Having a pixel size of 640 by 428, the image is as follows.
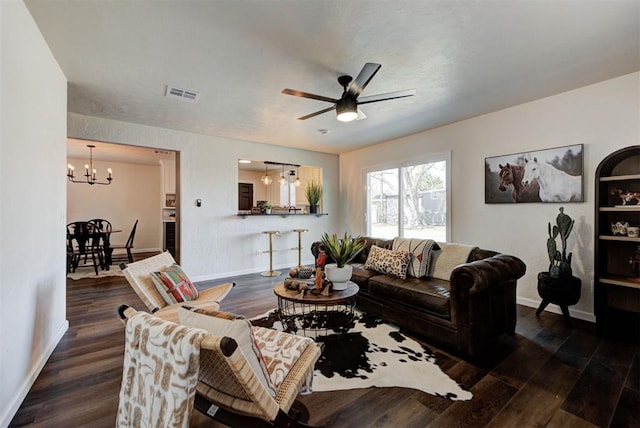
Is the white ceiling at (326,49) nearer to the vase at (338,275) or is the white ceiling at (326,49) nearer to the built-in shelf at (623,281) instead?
the vase at (338,275)

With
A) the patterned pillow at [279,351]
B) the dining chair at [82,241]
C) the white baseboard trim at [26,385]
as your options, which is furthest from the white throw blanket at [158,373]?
the dining chair at [82,241]

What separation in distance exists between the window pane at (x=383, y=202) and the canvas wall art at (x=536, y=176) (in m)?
1.76

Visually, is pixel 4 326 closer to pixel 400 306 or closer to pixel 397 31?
pixel 400 306

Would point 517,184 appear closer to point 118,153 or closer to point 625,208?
point 625,208

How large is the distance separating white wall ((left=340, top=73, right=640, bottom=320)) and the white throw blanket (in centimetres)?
405

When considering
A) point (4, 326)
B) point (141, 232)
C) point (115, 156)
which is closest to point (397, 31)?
point (4, 326)

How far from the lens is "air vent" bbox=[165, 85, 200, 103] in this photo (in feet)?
10.2

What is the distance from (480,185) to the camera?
410 cm

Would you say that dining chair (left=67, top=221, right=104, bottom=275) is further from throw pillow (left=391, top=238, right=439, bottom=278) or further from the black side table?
the black side table

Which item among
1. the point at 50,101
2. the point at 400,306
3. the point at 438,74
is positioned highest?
the point at 438,74

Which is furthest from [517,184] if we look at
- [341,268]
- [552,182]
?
[341,268]

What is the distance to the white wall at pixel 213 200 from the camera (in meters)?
4.31

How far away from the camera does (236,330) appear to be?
44.4 inches

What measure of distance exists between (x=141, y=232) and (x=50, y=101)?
21.9 feet
